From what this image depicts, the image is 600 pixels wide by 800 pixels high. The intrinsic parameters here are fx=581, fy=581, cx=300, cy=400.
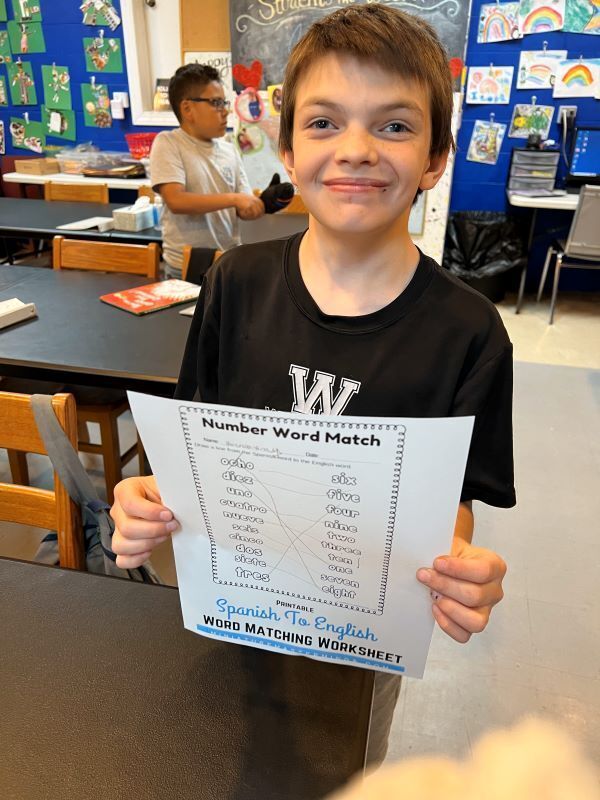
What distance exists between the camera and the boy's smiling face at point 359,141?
25.1 inches

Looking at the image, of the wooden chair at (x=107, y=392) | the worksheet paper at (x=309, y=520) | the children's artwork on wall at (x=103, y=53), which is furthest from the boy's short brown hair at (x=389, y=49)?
the children's artwork on wall at (x=103, y=53)

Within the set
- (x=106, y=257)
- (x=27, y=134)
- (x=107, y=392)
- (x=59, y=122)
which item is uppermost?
(x=59, y=122)

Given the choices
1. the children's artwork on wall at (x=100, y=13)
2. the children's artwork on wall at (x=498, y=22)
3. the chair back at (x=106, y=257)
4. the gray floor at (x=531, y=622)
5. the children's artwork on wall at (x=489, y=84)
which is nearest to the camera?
the gray floor at (x=531, y=622)

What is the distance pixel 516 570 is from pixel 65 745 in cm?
161

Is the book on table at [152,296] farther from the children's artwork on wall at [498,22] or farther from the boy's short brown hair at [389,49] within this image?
the children's artwork on wall at [498,22]

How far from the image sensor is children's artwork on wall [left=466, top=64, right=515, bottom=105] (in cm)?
393

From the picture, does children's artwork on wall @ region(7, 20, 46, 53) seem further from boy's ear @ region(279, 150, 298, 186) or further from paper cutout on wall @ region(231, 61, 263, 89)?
boy's ear @ region(279, 150, 298, 186)

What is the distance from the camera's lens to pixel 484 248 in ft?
13.6

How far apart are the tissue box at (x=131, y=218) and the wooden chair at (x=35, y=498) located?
2.15 m

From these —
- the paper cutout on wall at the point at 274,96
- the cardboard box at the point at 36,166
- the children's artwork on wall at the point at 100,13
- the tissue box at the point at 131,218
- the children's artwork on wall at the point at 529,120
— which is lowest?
the tissue box at the point at 131,218

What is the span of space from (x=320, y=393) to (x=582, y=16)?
13.8ft

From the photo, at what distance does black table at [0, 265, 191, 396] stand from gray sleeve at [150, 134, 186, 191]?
46cm

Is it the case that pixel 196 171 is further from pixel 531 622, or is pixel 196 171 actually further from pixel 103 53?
pixel 103 53

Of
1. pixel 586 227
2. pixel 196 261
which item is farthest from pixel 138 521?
pixel 586 227
